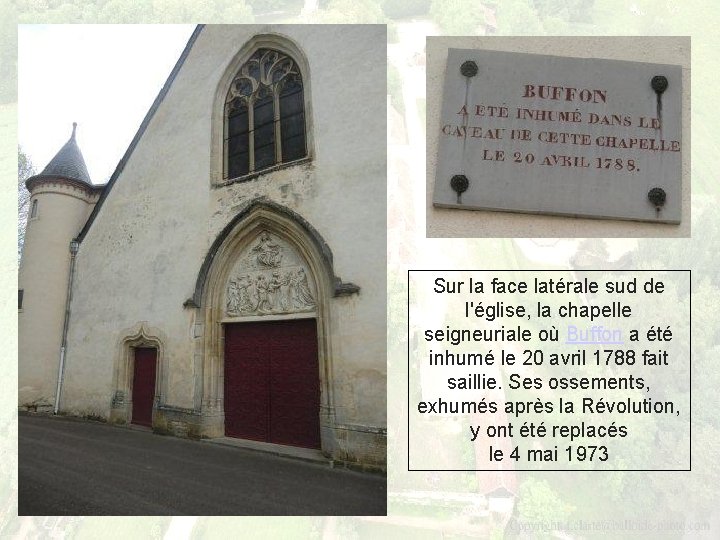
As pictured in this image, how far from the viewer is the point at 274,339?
556cm

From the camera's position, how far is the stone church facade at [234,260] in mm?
4742

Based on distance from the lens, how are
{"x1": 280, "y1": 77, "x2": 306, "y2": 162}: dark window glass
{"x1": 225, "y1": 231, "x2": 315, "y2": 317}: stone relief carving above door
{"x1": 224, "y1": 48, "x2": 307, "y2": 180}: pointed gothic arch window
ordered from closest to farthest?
1. {"x1": 225, "y1": 231, "x2": 315, "y2": 317}: stone relief carving above door
2. {"x1": 280, "y1": 77, "x2": 306, "y2": 162}: dark window glass
3. {"x1": 224, "y1": 48, "x2": 307, "y2": 180}: pointed gothic arch window

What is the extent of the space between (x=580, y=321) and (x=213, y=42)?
5.23 meters

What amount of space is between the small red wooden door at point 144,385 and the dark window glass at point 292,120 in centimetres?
288

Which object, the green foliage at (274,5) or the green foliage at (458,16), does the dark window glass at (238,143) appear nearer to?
the green foliage at (274,5)

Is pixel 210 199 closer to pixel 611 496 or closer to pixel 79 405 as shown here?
pixel 79 405

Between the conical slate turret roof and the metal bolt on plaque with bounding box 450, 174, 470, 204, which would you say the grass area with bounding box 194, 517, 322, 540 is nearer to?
the metal bolt on plaque with bounding box 450, 174, 470, 204

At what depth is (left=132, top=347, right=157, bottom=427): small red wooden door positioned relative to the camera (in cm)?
627

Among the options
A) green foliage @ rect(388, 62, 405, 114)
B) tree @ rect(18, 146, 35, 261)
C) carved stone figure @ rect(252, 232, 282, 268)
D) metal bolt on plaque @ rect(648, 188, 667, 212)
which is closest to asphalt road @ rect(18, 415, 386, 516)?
carved stone figure @ rect(252, 232, 282, 268)

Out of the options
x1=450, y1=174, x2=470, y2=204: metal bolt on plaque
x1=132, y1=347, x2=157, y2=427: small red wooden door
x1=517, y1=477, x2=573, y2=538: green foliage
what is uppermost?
x1=450, y1=174, x2=470, y2=204: metal bolt on plaque

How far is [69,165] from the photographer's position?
7461 millimetres

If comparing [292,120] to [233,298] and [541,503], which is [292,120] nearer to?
[233,298]

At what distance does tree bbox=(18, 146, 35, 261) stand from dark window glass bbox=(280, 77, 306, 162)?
8.41 feet

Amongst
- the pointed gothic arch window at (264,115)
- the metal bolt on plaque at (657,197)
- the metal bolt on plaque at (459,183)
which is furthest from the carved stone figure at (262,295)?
the metal bolt on plaque at (657,197)
